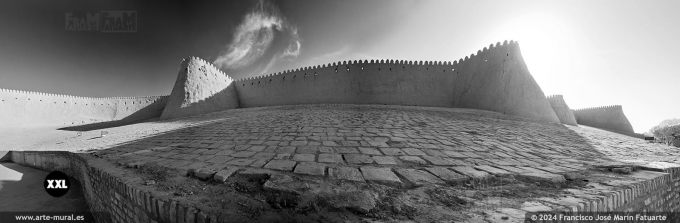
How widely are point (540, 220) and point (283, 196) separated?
185cm

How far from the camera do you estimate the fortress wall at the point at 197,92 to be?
1400cm

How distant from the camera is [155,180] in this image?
258 cm

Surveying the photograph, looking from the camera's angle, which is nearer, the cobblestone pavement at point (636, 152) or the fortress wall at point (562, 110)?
the cobblestone pavement at point (636, 152)

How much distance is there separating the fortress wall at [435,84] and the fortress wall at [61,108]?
43.7 feet

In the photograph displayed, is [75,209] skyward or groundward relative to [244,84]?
groundward

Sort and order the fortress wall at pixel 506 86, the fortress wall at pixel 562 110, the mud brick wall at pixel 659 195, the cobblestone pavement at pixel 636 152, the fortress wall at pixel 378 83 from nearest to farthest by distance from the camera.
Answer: the mud brick wall at pixel 659 195
the cobblestone pavement at pixel 636 152
the fortress wall at pixel 506 86
the fortress wall at pixel 378 83
the fortress wall at pixel 562 110

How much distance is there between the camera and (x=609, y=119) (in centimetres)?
1619

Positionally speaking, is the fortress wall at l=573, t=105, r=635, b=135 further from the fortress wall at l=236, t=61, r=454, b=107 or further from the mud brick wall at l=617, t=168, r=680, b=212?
the mud brick wall at l=617, t=168, r=680, b=212

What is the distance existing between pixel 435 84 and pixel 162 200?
44.4 ft

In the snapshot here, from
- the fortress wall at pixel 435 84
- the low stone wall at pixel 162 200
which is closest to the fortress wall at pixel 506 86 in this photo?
the fortress wall at pixel 435 84

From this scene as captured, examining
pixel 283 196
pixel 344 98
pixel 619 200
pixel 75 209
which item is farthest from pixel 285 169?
pixel 344 98

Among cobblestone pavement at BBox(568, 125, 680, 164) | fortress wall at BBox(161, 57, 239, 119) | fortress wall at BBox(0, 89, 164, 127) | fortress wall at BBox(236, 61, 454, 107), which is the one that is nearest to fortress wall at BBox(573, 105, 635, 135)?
cobblestone pavement at BBox(568, 125, 680, 164)

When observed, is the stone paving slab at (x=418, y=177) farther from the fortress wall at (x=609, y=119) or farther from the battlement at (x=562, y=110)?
the fortress wall at (x=609, y=119)

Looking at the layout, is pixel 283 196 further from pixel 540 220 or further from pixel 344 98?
pixel 344 98
